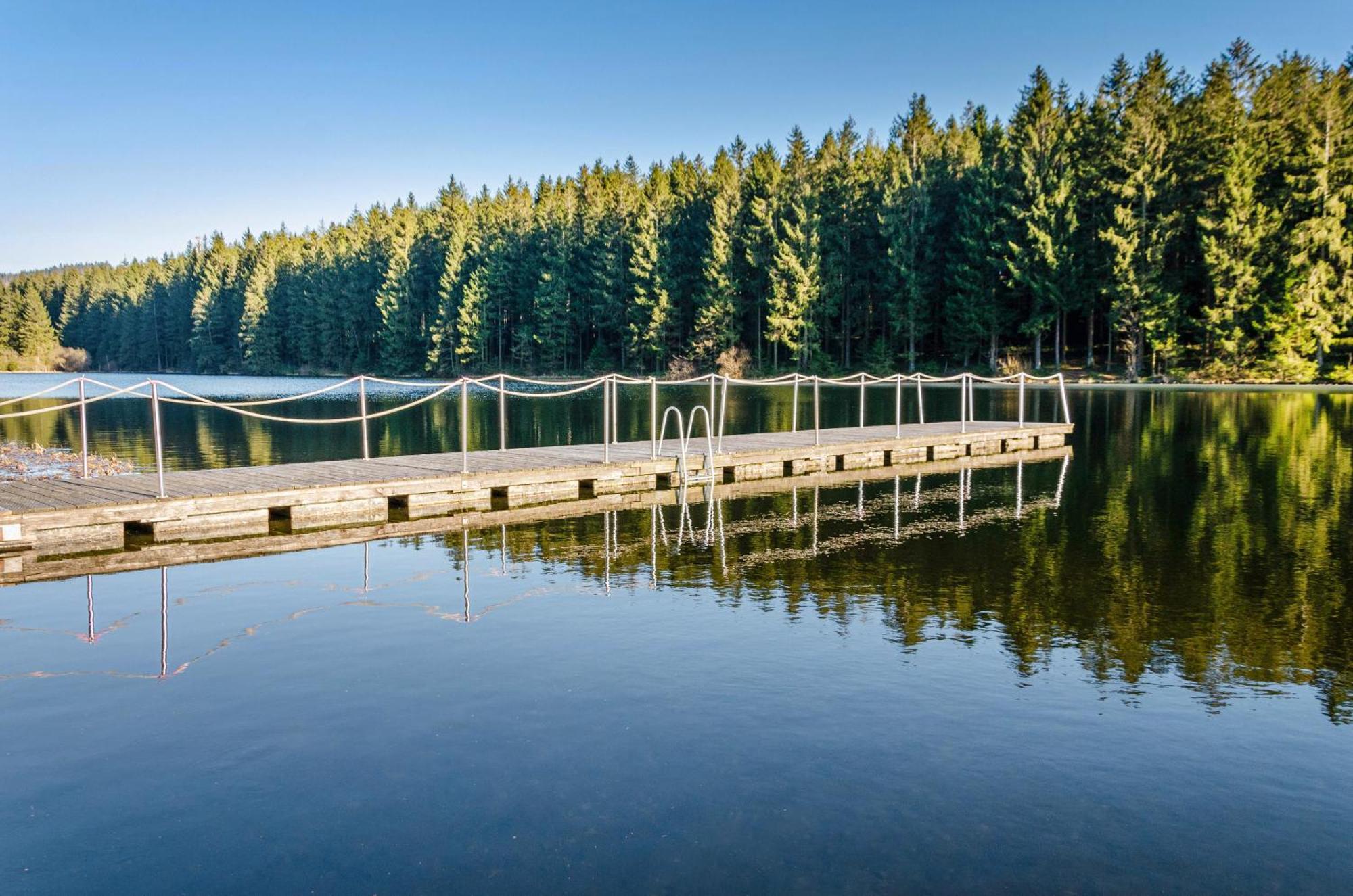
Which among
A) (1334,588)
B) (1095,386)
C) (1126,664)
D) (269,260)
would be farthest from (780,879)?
(269,260)

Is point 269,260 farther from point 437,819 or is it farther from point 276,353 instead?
point 437,819

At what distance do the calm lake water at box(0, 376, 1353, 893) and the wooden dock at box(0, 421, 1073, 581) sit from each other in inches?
77.4

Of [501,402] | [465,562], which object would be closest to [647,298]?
[501,402]

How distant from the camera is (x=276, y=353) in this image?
Result: 103625 mm

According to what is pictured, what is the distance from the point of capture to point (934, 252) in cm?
6431

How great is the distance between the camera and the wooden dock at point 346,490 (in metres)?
12.5

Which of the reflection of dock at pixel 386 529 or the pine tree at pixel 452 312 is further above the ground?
the pine tree at pixel 452 312

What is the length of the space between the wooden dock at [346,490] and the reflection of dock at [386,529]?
4.6 inches

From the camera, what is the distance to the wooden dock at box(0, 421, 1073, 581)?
40.9 feet

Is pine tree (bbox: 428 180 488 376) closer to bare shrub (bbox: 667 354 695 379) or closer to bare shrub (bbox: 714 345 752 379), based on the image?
bare shrub (bbox: 667 354 695 379)

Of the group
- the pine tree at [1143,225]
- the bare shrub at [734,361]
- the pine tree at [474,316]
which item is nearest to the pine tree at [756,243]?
the bare shrub at [734,361]

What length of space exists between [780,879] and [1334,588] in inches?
331

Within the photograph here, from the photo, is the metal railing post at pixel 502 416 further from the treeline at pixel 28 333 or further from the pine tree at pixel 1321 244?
the treeline at pixel 28 333

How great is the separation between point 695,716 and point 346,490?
952 centimetres
